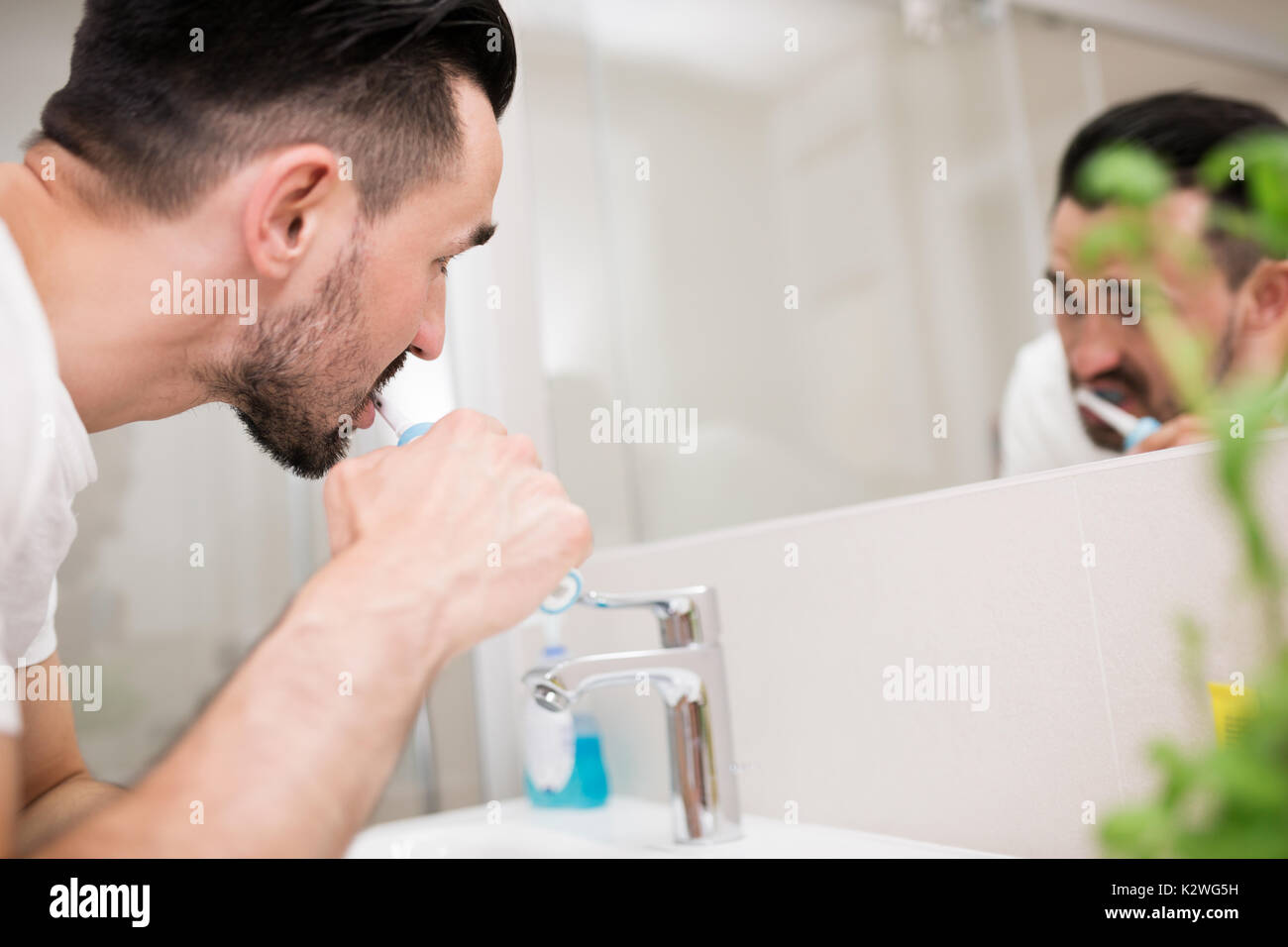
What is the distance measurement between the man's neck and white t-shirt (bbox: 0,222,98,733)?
0.27ft

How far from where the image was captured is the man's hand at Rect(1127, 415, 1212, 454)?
668 millimetres

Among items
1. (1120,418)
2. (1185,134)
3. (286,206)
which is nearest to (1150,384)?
(1120,418)

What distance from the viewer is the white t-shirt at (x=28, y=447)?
0.52 meters

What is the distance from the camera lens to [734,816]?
860mm

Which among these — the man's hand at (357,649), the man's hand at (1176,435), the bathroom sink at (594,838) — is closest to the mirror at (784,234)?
the man's hand at (1176,435)

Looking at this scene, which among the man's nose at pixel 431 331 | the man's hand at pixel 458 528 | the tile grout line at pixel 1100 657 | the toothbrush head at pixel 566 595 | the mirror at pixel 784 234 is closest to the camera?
the man's hand at pixel 458 528

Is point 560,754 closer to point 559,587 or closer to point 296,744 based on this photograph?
point 559,587

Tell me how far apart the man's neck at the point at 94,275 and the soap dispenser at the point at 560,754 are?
1.37ft

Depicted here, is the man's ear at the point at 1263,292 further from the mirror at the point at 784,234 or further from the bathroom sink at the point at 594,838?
the bathroom sink at the point at 594,838

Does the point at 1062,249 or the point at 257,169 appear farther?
the point at 1062,249
